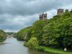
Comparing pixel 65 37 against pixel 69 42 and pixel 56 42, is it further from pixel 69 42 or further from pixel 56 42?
pixel 56 42

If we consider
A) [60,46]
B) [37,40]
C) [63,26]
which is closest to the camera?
[63,26]

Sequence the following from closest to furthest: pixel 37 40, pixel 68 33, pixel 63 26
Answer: pixel 68 33, pixel 63 26, pixel 37 40

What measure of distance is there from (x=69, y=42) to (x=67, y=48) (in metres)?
5.17

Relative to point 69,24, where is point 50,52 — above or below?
below

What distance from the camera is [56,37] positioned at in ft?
245

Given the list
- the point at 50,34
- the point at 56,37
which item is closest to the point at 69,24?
the point at 56,37

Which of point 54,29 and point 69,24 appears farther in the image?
point 54,29

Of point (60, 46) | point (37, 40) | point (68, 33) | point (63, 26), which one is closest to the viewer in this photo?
point (68, 33)

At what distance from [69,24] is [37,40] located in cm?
2734

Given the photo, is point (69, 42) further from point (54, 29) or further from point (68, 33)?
point (54, 29)

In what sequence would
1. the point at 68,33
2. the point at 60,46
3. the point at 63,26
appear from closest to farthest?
the point at 68,33 → the point at 63,26 → the point at 60,46

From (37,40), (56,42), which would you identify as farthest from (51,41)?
(37,40)

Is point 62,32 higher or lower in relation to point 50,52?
higher

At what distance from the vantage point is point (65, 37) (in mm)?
69938
